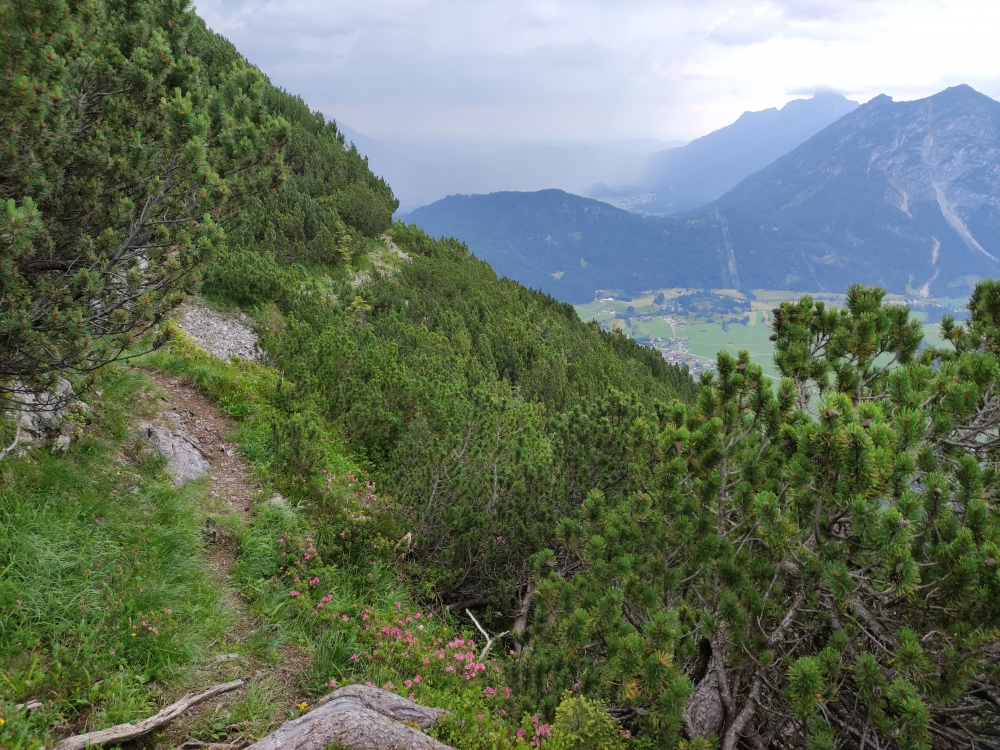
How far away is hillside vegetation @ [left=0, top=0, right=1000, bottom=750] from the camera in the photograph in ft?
9.14

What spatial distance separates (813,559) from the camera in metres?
2.96

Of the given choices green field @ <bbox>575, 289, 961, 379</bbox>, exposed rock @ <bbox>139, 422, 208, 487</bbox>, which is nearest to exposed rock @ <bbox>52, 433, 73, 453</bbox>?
exposed rock @ <bbox>139, 422, 208, 487</bbox>

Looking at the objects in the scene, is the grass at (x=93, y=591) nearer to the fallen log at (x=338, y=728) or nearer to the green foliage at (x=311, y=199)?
the fallen log at (x=338, y=728)

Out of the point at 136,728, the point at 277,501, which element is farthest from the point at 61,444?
the point at 136,728

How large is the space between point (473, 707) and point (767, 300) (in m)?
202

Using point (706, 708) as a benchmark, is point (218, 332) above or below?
above

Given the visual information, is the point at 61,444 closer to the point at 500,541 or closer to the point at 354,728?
the point at 354,728

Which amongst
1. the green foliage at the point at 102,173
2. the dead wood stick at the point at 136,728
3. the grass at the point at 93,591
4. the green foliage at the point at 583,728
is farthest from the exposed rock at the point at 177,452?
the green foliage at the point at 583,728

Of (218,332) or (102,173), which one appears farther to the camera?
(218,332)

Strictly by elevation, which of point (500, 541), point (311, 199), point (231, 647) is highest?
point (311, 199)

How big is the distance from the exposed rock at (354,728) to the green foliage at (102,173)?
266cm

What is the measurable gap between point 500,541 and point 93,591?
3.77 meters

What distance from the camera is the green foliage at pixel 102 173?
2932mm

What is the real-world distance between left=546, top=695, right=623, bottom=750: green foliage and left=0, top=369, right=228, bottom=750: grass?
2378mm
